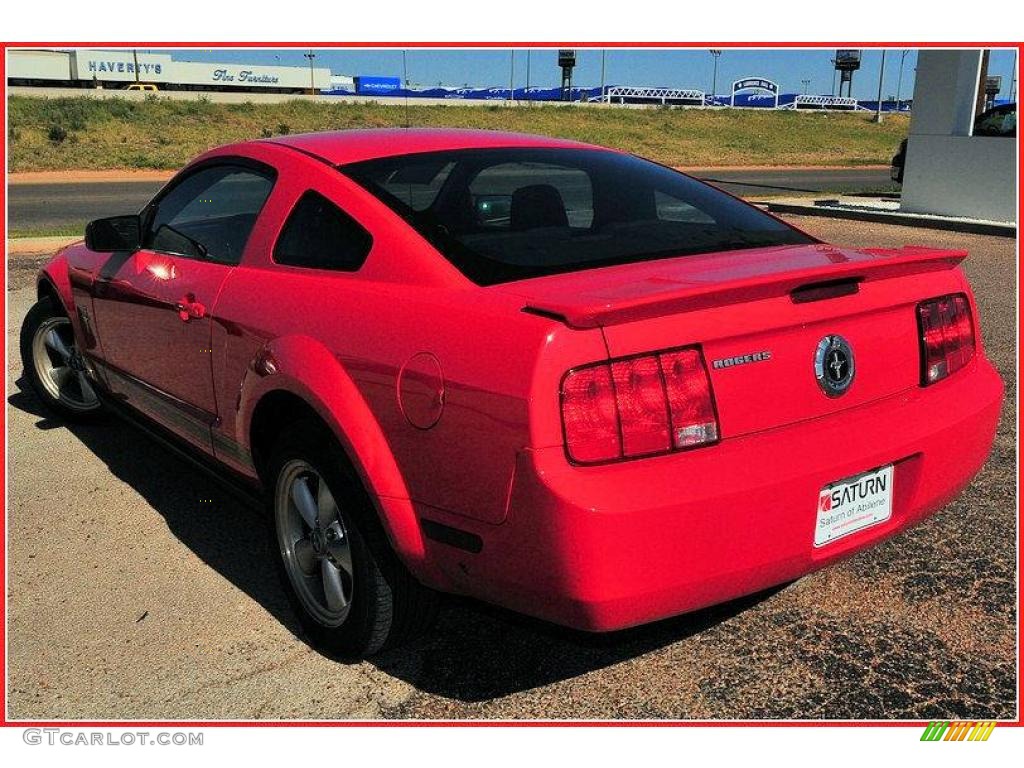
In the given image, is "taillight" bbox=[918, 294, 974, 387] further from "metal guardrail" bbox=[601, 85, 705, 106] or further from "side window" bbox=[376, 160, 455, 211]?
"metal guardrail" bbox=[601, 85, 705, 106]

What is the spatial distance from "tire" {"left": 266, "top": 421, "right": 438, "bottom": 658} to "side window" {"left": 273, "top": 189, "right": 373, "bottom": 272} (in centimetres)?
52

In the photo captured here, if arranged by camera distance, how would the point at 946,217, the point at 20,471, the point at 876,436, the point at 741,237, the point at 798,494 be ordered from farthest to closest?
the point at 946,217
the point at 20,471
the point at 741,237
the point at 876,436
the point at 798,494

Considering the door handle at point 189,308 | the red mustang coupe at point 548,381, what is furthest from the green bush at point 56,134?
the red mustang coupe at point 548,381

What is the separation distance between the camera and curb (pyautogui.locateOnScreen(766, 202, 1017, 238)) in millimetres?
13797

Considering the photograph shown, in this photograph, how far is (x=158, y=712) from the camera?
2.69 meters

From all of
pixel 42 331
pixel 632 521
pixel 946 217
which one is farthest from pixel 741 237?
pixel 946 217

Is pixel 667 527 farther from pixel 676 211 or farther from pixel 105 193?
pixel 105 193

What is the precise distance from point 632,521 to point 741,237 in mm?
1295

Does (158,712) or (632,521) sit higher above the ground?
(632,521)

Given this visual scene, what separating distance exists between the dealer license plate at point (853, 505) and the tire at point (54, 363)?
13.6ft

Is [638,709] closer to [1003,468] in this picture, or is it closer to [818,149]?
[1003,468]

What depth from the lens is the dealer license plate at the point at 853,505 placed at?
8.07ft

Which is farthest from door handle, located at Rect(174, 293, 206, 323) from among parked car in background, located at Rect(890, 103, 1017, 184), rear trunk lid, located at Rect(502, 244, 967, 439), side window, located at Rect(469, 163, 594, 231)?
parked car in background, located at Rect(890, 103, 1017, 184)

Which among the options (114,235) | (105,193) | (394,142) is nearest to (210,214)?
(114,235)
